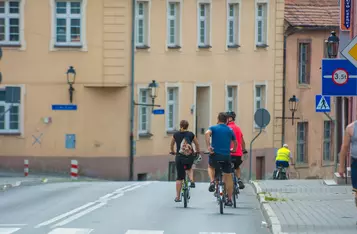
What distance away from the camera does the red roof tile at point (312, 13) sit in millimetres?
51062

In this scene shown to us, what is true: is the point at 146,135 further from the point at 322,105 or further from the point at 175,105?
the point at 322,105

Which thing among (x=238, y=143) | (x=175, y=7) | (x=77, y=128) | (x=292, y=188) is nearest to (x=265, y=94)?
(x=175, y=7)

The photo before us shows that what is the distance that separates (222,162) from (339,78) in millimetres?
3233

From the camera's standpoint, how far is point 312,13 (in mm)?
52062

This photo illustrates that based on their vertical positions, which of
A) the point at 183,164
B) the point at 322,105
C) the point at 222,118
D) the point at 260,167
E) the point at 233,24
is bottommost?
the point at 260,167

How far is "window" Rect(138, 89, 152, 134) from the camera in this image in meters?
43.7

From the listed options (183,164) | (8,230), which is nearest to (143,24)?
(183,164)

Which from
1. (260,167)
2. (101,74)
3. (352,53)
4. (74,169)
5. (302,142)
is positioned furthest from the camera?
(302,142)

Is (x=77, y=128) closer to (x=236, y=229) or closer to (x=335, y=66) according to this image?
(x=335, y=66)

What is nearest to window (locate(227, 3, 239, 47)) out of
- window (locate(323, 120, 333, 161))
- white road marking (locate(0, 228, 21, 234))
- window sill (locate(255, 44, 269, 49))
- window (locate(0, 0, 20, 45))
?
window sill (locate(255, 44, 269, 49))

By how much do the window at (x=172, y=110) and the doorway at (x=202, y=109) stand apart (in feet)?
5.70

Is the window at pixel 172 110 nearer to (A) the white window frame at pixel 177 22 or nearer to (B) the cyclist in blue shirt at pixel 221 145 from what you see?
(A) the white window frame at pixel 177 22

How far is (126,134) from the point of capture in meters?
43.1

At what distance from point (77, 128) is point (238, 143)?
824 inches
